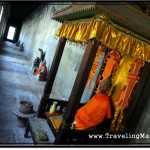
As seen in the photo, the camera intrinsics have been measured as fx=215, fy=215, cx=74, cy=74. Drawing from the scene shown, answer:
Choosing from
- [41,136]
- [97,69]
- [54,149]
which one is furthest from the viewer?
[97,69]

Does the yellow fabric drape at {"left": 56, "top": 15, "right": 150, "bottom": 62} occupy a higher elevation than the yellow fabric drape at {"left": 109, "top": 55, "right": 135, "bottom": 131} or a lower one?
higher

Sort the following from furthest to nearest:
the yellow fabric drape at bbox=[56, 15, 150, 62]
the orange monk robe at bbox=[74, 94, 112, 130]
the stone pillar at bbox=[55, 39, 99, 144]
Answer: the orange monk robe at bbox=[74, 94, 112, 130], the stone pillar at bbox=[55, 39, 99, 144], the yellow fabric drape at bbox=[56, 15, 150, 62]

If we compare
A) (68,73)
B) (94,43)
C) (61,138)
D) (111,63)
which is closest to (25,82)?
(68,73)

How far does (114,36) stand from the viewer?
387cm

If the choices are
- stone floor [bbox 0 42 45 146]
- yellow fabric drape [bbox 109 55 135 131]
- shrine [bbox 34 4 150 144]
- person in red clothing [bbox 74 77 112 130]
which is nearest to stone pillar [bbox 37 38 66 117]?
shrine [bbox 34 4 150 144]

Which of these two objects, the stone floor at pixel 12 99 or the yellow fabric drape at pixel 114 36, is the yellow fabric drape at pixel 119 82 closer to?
the yellow fabric drape at pixel 114 36

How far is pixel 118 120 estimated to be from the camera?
4.96m

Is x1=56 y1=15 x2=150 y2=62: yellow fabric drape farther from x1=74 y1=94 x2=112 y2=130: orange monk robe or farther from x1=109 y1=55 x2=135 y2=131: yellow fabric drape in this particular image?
x1=74 y1=94 x2=112 y2=130: orange monk robe

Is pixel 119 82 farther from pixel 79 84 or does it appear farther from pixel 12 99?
pixel 12 99

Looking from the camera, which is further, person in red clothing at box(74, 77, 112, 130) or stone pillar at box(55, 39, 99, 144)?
person in red clothing at box(74, 77, 112, 130)

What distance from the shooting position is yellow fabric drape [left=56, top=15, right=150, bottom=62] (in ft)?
12.1

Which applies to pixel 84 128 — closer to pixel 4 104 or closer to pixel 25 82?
pixel 4 104

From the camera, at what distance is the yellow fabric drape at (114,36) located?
369 centimetres

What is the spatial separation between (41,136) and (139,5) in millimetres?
3639
